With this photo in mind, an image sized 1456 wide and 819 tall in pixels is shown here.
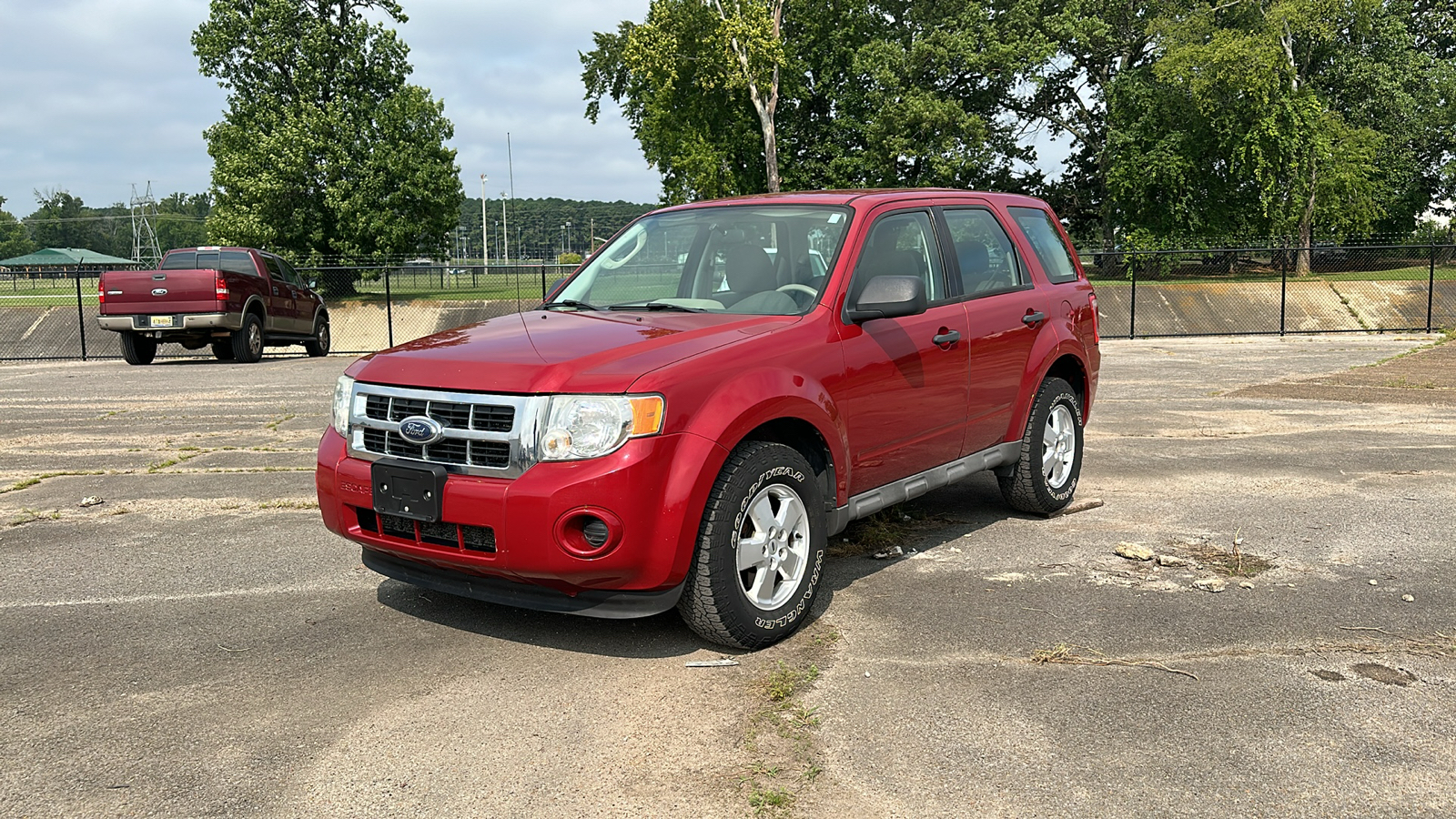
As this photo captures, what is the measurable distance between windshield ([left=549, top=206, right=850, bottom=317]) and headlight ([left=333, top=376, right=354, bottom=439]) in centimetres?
128

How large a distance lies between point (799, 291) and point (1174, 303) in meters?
26.0

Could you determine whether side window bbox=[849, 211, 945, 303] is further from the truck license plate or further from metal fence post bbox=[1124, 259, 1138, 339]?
metal fence post bbox=[1124, 259, 1138, 339]

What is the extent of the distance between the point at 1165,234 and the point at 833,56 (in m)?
15.6

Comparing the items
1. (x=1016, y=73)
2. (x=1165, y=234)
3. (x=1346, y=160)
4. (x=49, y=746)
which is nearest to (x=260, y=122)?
(x=1016, y=73)

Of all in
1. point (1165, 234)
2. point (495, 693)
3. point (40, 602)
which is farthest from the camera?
point (1165, 234)

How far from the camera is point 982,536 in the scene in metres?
6.29

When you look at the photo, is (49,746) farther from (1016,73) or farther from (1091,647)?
(1016,73)

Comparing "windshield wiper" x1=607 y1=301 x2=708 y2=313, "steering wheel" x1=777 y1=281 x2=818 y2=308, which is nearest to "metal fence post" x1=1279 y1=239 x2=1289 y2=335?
"steering wheel" x1=777 y1=281 x2=818 y2=308

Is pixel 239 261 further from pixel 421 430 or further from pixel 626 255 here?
pixel 421 430

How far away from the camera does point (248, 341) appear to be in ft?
61.4

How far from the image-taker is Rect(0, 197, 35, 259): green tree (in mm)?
128125

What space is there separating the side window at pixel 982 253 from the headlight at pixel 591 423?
2549 millimetres

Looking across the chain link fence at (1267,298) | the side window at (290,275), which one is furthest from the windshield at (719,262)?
the chain link fence at (1267,298)

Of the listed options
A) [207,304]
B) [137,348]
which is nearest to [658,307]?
[207,304]
